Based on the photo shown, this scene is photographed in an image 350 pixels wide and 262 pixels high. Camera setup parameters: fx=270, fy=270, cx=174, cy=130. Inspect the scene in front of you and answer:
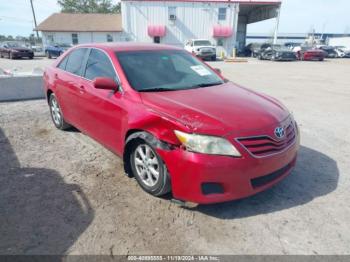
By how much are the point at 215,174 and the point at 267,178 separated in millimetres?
639

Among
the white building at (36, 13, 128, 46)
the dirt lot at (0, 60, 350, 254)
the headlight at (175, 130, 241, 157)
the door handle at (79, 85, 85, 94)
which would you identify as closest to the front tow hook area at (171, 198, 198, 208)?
the dirt lot at (0, 60, 350, 254)

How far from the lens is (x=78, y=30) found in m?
35.4

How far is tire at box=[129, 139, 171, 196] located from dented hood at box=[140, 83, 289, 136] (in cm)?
46

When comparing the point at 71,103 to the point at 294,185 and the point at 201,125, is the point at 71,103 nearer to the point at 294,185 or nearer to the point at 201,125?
the point at 201,125

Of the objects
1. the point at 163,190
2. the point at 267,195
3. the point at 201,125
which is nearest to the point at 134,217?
the point at 163,190

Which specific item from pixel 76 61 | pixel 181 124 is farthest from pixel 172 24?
pixel 181 124

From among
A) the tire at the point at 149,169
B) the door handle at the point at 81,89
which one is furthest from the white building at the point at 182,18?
the tire at the point at 149,169

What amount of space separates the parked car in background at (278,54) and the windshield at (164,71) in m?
24.2

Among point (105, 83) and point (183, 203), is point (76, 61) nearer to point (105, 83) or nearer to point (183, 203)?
point (105, 83)

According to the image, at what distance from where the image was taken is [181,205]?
2824 mm

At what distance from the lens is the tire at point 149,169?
2.74m

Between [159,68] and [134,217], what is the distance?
74.9 inches

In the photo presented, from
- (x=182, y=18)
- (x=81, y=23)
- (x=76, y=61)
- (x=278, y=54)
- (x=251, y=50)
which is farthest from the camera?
(x=81, y=23)

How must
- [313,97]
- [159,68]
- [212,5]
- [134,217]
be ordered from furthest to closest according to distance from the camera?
[212,5], [313,97], [159,68], [134,217]
